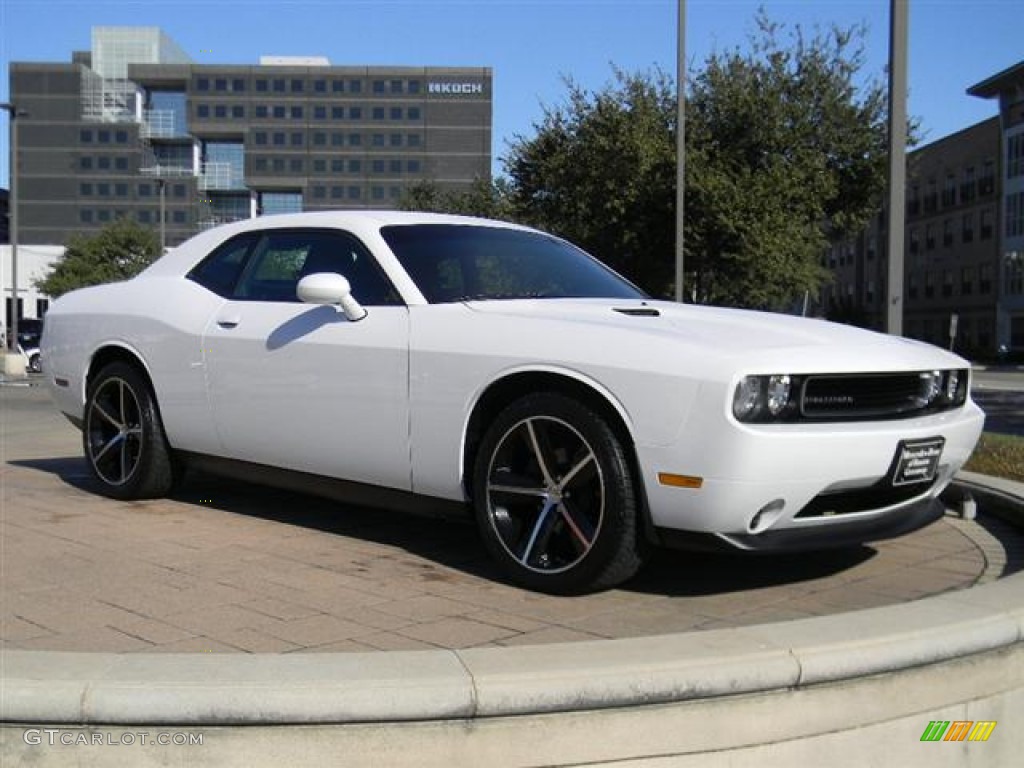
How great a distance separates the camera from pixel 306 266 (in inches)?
194

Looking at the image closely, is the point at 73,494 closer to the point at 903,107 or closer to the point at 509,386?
the point at 509,386

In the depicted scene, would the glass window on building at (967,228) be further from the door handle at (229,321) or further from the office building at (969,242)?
the door handle at (229,321)

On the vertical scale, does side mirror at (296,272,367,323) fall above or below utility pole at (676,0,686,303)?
below

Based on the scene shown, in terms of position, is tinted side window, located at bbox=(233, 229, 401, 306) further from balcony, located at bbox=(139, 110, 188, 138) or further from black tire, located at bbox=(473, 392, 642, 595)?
balcony, located at bbox=(139, 110, 188, 138)

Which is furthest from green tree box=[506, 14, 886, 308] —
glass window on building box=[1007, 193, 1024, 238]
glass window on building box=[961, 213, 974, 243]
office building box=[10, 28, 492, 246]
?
office building box=[10, 28, 492, 246]

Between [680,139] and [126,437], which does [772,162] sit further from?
[126,437]

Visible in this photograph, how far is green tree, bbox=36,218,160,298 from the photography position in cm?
6378

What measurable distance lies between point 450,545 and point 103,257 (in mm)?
66232

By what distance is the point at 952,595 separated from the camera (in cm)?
327

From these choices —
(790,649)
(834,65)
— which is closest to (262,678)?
(790,649)

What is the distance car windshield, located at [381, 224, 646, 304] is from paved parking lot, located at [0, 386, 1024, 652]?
1184mm

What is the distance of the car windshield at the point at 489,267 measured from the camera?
4.45m

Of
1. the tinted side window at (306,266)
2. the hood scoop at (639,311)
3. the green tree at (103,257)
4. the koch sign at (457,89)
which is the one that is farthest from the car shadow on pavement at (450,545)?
the koch sign at (457,89)

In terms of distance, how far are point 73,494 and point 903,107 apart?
5671 mm
